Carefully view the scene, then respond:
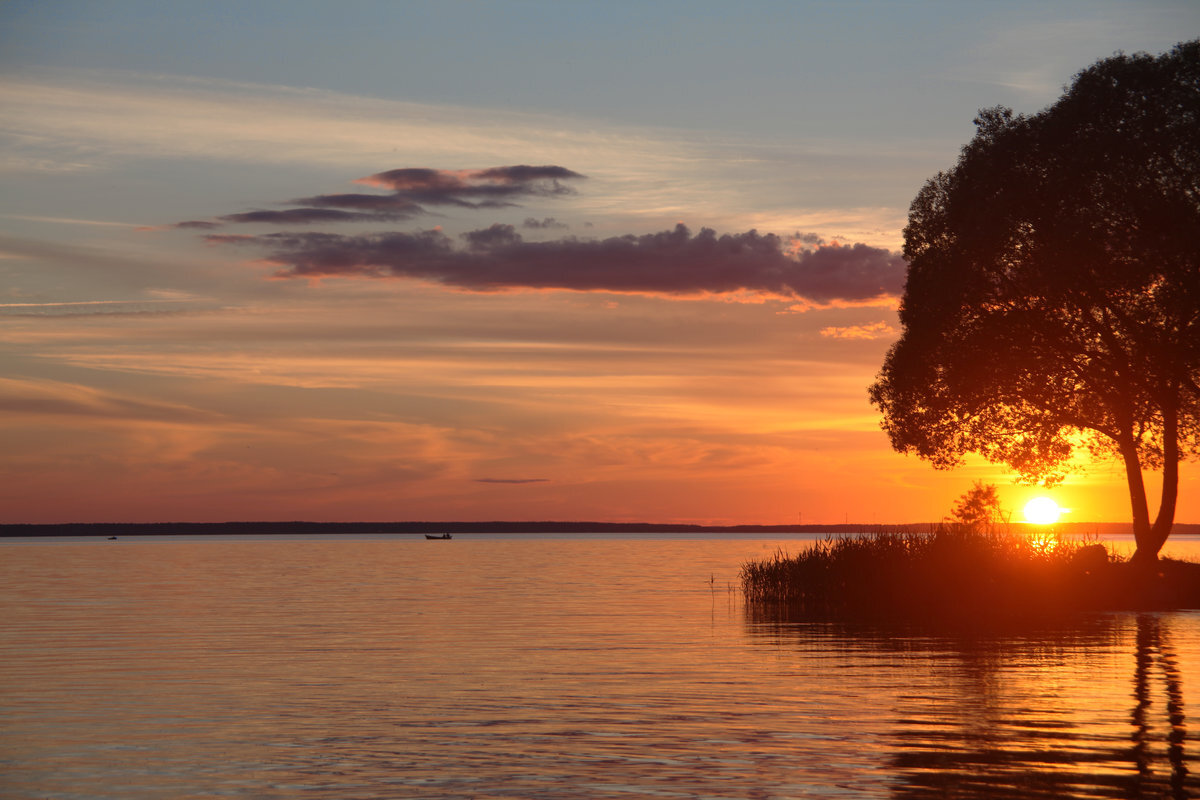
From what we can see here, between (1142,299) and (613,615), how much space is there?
22.0 metres

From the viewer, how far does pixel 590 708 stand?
22.1 metres

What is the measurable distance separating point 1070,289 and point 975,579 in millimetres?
10873

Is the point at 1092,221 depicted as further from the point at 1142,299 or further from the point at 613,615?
the point at 613,615

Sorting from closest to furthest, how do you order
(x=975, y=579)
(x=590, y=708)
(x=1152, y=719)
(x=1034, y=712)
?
(x=1152, y=719) → (x=1034, y=712) → (x=590, y=708) → (x=975, y=579)

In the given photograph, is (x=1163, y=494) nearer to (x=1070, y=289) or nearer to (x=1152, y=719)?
(x=1070, y=289)

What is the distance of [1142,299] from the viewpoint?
44469 mm

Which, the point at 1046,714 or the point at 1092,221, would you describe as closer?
the point at 1046,714

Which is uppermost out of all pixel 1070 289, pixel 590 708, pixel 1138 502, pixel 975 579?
pixel 1070 289

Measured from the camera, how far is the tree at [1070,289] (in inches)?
1697

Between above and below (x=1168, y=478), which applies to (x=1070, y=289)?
above

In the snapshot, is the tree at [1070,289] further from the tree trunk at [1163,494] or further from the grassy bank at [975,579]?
the grassy bank at [975,579]

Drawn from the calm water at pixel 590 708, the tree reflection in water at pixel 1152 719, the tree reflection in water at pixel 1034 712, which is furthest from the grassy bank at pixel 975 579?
the tree reflection in water at pixel 1152 719

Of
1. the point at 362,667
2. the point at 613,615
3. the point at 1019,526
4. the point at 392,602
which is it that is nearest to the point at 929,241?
the point at 1019,526

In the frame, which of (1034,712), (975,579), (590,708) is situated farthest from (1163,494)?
(590,708)
